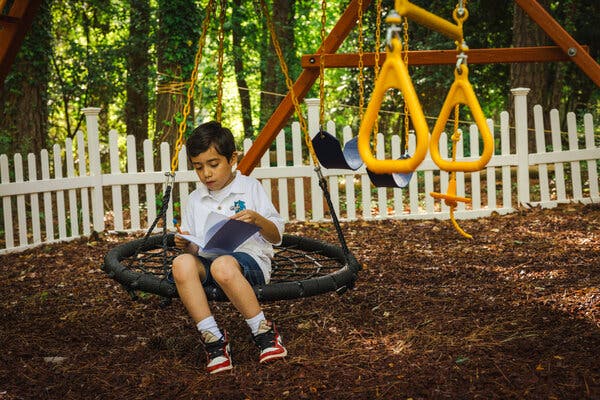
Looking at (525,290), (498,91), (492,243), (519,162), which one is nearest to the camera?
(525,290)

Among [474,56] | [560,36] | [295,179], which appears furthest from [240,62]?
[560,36]

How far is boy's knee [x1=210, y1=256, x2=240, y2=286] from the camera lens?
99.3 inches

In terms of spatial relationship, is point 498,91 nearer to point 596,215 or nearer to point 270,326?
point 596,215

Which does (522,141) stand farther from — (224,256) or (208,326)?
(208,326)

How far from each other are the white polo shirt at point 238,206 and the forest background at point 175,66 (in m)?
4.01

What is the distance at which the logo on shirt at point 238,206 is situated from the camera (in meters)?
2.88

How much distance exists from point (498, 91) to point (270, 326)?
11.9 m

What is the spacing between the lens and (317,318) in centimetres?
333

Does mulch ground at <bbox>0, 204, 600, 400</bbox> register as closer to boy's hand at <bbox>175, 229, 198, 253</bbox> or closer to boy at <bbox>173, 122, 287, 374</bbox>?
boy at <bbox>173, 122, 287, 374</bbox>

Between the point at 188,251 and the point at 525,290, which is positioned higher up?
the point at 188,251

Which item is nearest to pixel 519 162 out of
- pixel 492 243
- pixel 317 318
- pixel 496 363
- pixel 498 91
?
pixel 492 243

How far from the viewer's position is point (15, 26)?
334 centimetres

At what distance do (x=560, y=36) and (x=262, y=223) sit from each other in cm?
312

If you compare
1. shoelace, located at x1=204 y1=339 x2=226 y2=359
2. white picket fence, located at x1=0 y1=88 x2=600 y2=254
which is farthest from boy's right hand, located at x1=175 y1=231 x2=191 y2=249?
white picket fence, located at x1=0 y1=88 x2=600 y2=254
